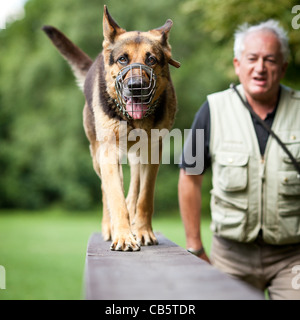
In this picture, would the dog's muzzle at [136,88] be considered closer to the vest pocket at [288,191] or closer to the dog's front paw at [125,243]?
the dog's front paw at [125,243]

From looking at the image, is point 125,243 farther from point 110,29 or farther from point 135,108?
point 110,29

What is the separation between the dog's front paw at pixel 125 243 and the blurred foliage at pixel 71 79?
303 cm

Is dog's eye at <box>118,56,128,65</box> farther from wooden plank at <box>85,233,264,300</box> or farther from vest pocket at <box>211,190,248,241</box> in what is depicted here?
vest pocket at <box>211,190,248,241</box>

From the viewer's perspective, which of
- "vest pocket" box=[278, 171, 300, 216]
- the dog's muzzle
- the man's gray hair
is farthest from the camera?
the man's gray hair

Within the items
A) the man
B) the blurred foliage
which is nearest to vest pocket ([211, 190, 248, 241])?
the man

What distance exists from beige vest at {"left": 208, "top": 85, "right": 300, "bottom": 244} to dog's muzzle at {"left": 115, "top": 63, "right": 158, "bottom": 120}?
5.35 ft

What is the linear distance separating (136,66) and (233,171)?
1769 millimetres

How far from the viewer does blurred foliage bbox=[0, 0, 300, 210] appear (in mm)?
9485

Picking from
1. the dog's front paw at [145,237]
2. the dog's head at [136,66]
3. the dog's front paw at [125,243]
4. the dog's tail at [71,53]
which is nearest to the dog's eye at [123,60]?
the dog's head at [136,66]

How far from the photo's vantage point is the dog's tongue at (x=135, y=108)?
249 cm

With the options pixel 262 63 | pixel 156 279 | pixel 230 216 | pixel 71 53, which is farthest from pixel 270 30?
pixel 156 279
